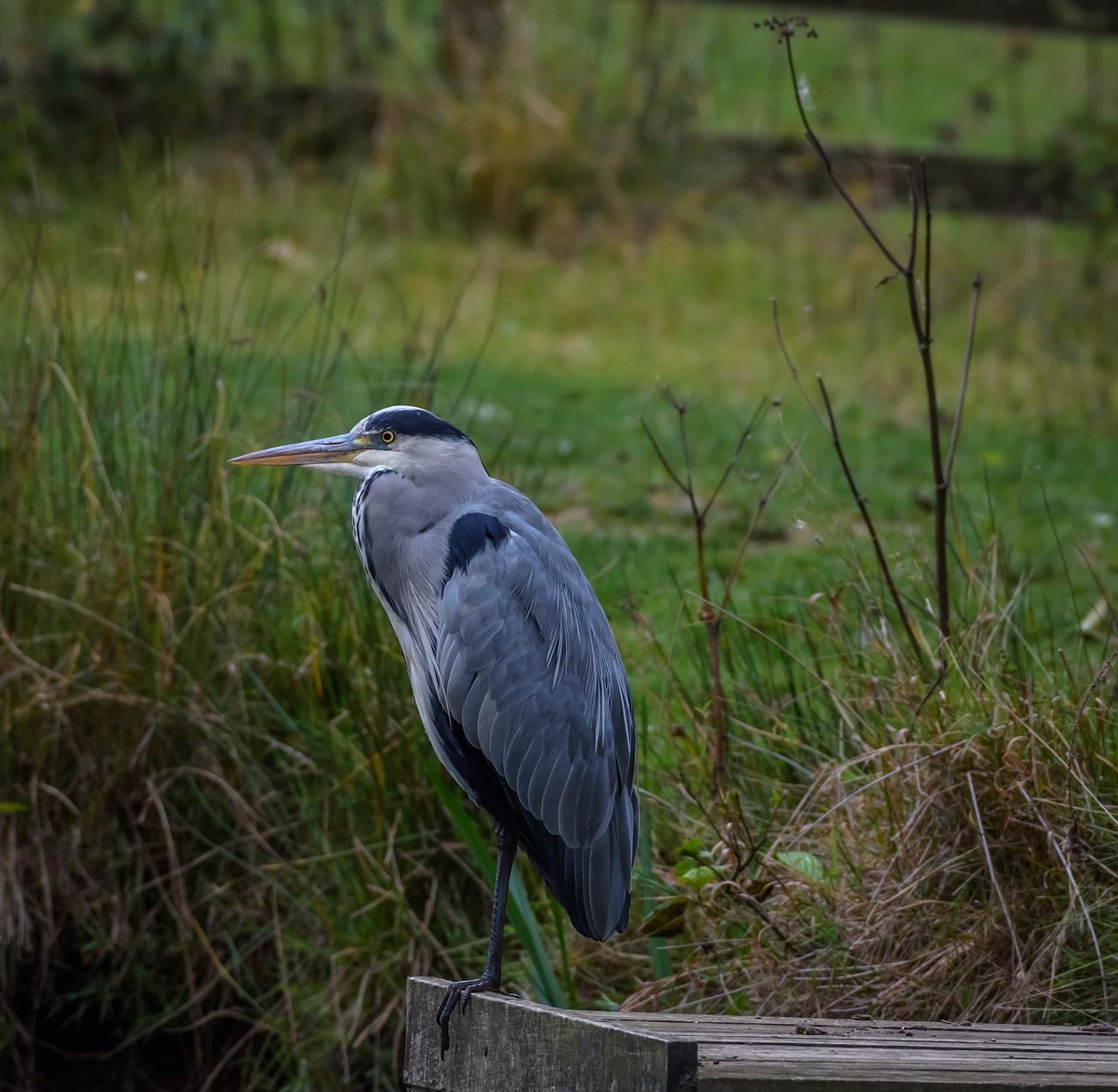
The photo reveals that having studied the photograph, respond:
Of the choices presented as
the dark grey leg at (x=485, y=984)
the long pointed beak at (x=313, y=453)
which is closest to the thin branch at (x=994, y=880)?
the dark grey leg at (x=485, y=984)

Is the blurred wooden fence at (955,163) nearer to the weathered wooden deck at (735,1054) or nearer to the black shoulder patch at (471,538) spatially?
the black shoulder patch at (471,538)

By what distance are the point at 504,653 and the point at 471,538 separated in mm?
216

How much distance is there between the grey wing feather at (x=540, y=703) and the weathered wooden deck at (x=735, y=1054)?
326 millimetres

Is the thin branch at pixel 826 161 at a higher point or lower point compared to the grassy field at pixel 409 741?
higher

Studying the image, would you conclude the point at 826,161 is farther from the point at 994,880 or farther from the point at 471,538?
the point at 994,880

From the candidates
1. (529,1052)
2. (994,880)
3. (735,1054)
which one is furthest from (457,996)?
(994,880)

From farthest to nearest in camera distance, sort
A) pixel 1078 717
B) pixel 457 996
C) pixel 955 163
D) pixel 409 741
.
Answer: pixel 955 163 → pixel 409 741 → pixel 1078 717 → pixel 457 996

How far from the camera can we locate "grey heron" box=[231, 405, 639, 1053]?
290 centimetres

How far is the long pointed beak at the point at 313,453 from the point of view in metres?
2.92

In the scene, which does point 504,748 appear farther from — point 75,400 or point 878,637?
point 75,400

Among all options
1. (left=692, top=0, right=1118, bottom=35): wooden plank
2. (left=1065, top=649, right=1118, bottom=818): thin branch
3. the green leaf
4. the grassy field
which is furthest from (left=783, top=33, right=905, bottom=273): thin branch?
(left=692, top=0, right=1118, bottom=35): wooden plank

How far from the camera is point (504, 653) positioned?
290 cm

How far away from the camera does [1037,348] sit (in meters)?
7.96

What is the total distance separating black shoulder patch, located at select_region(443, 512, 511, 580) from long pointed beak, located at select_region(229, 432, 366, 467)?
0.82 ft
